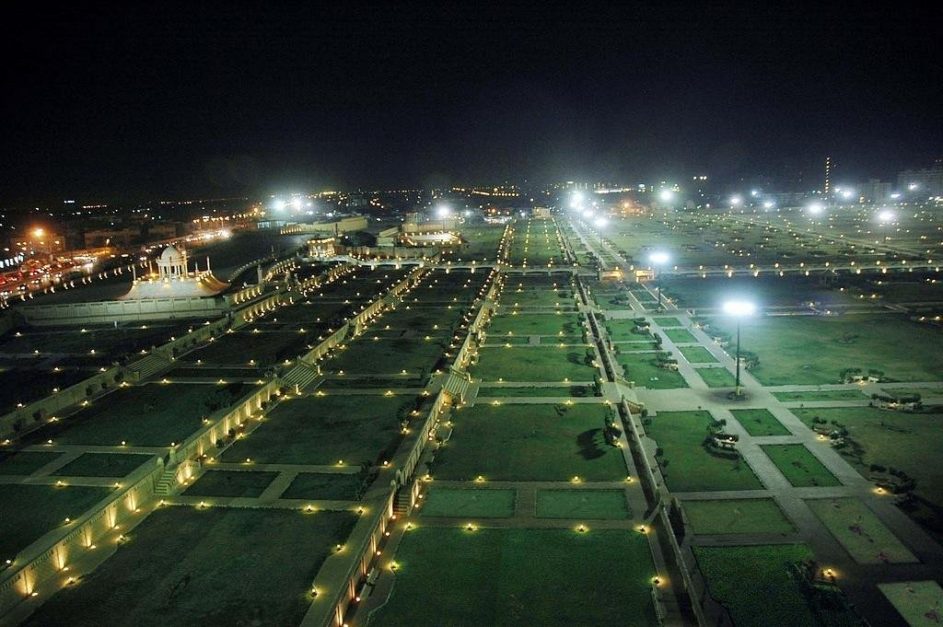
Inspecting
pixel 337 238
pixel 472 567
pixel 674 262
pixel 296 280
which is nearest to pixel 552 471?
pixel 472 567

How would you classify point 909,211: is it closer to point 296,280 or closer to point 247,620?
point 296,280

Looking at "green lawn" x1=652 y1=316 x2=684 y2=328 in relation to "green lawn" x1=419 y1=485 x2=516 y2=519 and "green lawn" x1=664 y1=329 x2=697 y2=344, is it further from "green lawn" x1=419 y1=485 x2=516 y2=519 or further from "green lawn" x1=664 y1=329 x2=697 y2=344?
"green lawn" x1=419 y1=485 x2=516 y2=519

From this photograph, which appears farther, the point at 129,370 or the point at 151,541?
the point at 129,370

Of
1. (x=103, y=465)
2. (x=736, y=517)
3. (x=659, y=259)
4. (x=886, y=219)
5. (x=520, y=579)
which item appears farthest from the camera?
(x=886, y=219)

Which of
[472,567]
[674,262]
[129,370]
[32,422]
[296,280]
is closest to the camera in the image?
[472,567]

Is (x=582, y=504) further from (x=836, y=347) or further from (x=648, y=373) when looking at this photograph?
(x=836, y=347)

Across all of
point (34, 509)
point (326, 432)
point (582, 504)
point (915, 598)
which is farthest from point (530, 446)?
point (34, 509)

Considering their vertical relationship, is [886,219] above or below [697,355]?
above
